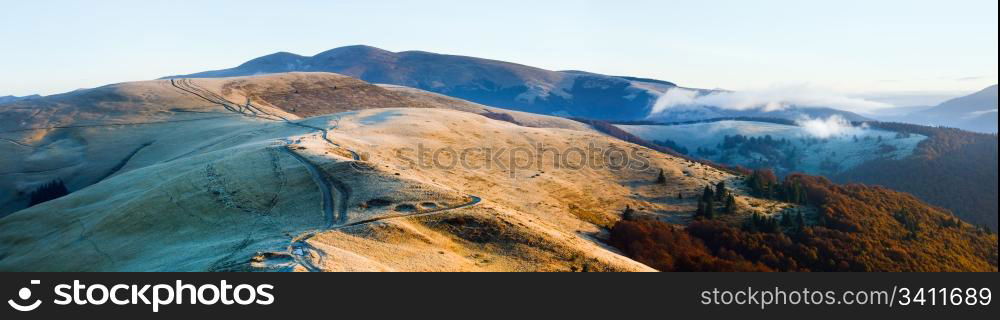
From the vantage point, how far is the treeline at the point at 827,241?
55781 mm

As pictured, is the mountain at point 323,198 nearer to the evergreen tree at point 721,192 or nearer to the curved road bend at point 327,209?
the curved road bend at point 327,209

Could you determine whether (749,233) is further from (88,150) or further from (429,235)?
(88,150)

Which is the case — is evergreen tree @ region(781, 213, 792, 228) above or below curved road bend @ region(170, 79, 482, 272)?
below

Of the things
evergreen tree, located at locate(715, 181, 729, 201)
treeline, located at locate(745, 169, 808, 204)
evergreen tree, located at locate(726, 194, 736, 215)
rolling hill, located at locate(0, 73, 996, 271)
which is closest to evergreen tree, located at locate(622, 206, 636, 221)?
rolling hill, located at locate(0, 73, 996, 271)

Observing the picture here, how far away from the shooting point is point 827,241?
6962 centimetres

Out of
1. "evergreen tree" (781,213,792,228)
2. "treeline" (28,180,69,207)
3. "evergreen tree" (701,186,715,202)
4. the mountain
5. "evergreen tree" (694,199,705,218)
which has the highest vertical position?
the mountain

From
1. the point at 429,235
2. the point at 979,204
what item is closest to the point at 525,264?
the point at 429,235

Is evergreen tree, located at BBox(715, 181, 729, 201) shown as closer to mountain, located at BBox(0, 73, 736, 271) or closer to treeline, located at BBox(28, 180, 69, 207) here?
mountain, located at BBox(0, 73, 736, 271)

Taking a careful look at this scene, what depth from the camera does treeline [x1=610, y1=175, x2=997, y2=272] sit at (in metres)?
55.8

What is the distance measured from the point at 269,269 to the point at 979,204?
229636 mm

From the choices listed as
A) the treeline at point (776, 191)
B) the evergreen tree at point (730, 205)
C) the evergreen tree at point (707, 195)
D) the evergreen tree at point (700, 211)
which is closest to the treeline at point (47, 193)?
the evergreen tree at point (700, 211)

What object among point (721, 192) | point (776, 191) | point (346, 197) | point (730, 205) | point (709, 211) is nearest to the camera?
point (346, 197)

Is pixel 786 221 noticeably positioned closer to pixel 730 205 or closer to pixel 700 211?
pixel 730 205

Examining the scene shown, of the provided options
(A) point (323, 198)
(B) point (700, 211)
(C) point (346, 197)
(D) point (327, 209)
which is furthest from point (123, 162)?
(B) point (700, 211)
